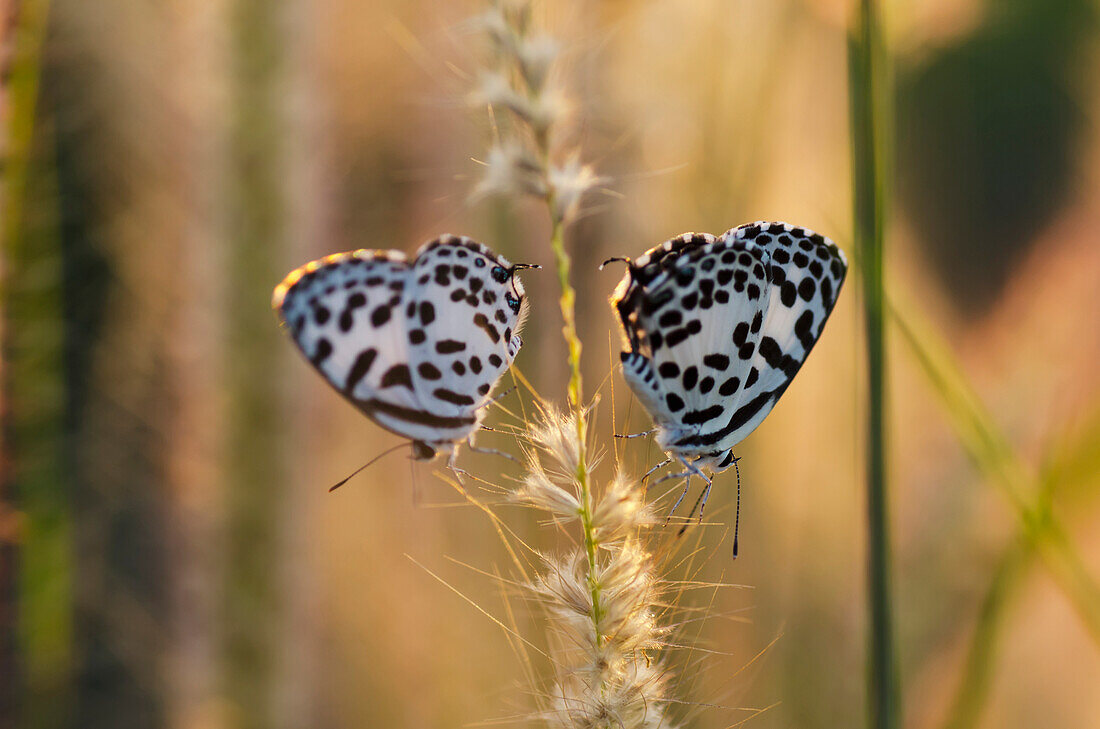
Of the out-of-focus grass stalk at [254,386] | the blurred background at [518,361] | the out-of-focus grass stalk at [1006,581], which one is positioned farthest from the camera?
the out-of-focus grass stalk at [254,386]

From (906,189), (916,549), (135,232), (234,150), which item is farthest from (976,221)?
(135,232)

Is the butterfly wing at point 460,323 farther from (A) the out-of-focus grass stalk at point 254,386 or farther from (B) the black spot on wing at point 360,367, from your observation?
(A) the out-of-focus grass stalk at point 254,386

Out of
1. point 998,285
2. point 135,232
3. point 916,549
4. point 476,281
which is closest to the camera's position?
point 476,281

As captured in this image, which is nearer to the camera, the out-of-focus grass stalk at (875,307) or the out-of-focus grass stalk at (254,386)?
the out-of-focus grass stalk at (875,307)

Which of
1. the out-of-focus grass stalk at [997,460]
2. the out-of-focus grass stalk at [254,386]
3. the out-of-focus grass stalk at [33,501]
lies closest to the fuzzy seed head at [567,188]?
the out-of-focus grass stalk at [997,460]

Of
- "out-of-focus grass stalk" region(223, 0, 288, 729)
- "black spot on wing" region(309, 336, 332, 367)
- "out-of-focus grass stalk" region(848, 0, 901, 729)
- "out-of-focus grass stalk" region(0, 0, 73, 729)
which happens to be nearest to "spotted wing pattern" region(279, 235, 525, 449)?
"black spot on wing" region(309, 336, 332, 367)

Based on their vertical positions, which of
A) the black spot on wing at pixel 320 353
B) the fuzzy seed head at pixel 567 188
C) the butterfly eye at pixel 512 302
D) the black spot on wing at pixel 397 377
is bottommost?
the black spot on wing at pixel 397 377

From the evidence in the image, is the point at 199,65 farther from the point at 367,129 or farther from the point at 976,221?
the point at 976,221

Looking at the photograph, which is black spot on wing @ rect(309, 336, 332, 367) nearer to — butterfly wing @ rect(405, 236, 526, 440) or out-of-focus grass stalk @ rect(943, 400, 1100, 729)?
butterfly wing @ rect(405, 236, 526, 440)
